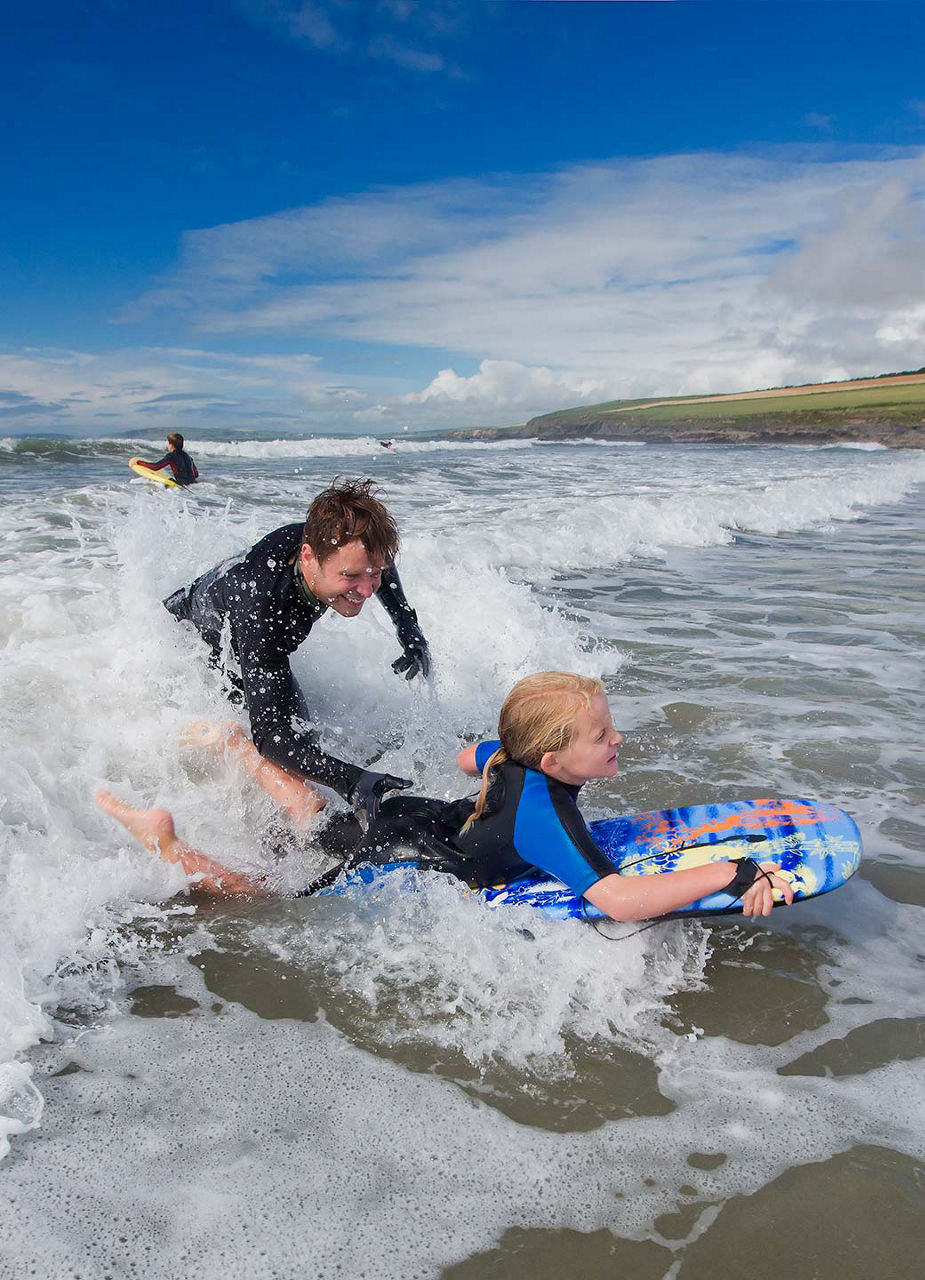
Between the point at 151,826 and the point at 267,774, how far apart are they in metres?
0.60

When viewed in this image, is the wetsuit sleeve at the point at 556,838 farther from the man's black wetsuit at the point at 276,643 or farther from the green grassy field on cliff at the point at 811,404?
the green grassy field on cliff at the point at 811,404

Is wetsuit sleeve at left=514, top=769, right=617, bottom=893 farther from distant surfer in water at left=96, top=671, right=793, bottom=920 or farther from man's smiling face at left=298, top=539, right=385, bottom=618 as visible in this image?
man's smiling face at left=298, top=539, right=385, bottom=618

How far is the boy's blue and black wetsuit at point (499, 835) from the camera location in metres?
2.96

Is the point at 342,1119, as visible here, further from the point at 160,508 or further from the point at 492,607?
the point at 492,607

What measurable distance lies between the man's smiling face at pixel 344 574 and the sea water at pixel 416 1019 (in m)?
1.20

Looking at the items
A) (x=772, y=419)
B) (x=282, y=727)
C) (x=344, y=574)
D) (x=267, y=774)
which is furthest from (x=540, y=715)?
(x=772, y=419)

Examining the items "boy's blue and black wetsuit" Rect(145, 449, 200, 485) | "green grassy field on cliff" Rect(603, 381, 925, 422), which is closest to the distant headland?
"green grassy field on cliff" Rect(603, 381, 925, 422)

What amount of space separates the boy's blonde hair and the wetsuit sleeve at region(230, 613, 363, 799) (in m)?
0.73

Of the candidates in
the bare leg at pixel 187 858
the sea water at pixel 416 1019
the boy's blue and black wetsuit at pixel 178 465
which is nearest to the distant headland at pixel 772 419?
the boy's blue and black wetsuit at pixel 178 465

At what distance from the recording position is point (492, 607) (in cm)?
735

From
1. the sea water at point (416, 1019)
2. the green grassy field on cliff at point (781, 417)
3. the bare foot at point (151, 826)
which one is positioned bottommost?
the sea water at point (416, 1019)

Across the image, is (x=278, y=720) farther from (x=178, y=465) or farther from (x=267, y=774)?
(x=178, y=465)

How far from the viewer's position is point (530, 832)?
120 inches

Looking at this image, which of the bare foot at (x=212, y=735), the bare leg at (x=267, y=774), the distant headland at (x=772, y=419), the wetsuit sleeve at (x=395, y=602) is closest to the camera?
the bare leg at (x=267, y=774)
